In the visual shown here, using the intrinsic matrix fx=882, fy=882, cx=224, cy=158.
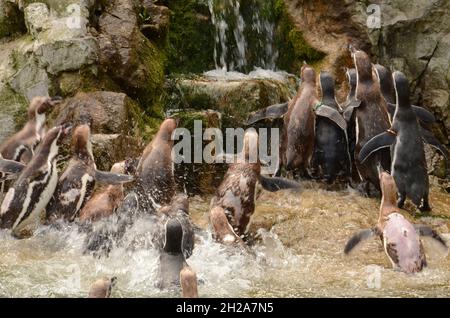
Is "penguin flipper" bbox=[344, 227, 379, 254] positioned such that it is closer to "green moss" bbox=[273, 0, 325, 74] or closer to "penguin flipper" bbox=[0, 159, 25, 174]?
"penguin flipper" bbox=[0, 159, 25, 174]

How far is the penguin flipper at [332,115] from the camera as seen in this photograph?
30.7 ft

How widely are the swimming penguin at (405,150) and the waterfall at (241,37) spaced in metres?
3.21

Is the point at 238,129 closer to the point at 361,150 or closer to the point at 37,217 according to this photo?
the point at 361,150

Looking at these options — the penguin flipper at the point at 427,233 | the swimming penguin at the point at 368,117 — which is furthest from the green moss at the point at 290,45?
the penguin flipper at the point at 427,233

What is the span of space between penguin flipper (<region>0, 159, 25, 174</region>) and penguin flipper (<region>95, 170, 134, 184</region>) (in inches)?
32.8

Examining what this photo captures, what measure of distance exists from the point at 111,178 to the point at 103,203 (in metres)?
0.24

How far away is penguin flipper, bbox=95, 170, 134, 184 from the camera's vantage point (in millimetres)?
8039

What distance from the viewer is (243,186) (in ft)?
26.4

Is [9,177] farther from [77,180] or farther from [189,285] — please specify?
[189,285]

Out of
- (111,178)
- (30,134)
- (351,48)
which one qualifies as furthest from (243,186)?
(351,48)

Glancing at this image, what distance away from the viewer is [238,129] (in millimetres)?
10141

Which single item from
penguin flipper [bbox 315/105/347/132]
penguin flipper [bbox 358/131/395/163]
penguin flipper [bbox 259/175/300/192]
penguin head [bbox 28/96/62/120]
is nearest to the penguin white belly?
penguin head [bbox 28/96/62/120]

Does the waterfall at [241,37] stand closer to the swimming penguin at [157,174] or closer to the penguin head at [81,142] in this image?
the swimming penguin at [157,174]

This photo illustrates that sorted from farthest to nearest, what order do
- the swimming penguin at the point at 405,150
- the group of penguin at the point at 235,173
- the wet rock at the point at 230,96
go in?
the wet rock at the point at 230,96
the swimming penguin at the point at 405,150
the group of penguin at the point at 235,173
